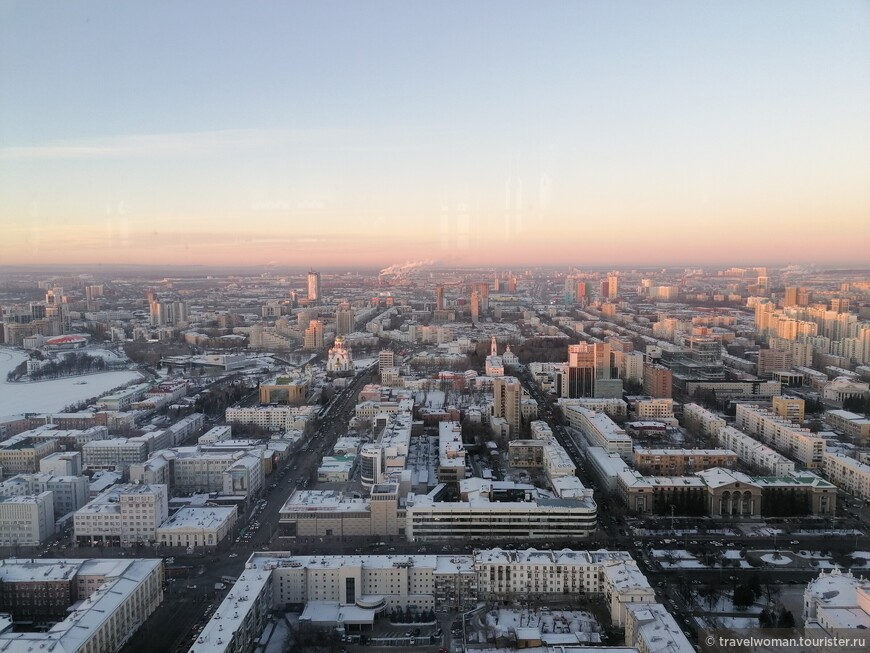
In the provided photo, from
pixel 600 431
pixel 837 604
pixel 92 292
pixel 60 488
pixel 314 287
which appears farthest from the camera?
pixel 314 287

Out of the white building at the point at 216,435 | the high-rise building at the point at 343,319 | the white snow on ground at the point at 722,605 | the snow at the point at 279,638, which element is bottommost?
the snow at the point at 279,638

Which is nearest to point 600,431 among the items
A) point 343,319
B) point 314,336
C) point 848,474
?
point 848,474

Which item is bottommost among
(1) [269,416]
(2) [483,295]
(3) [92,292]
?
(1) [269,416]

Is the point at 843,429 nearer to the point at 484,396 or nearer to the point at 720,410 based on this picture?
the point at 720,410

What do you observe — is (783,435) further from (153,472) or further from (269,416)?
(153,472)

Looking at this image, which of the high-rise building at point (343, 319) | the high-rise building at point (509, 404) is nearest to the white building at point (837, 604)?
the high-rise building at point (509, 404)

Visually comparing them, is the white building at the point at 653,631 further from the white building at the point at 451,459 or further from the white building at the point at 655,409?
the white building at the point at 655,409

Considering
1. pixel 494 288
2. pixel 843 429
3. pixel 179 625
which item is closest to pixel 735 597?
pixel 179 625
